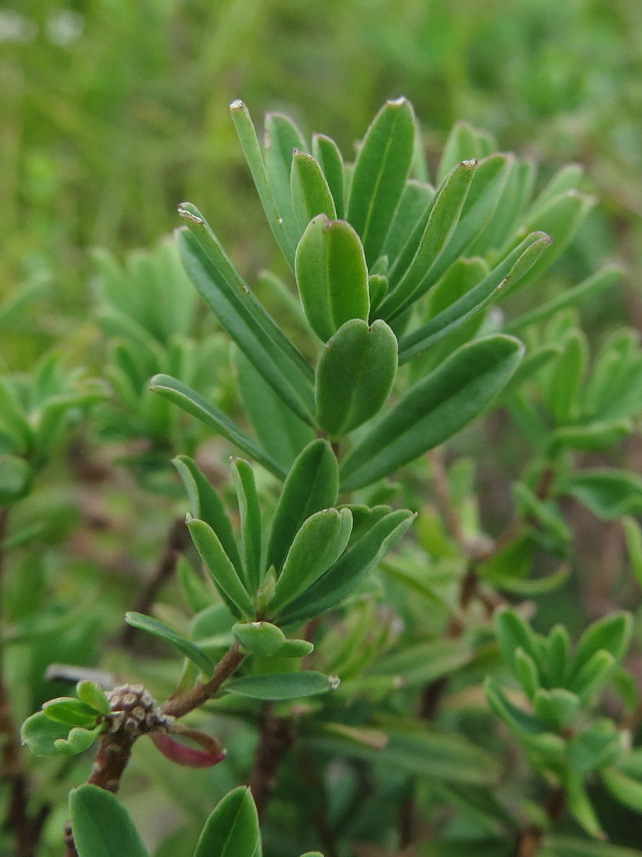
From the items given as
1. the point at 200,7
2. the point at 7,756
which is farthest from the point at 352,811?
the point at 200,7

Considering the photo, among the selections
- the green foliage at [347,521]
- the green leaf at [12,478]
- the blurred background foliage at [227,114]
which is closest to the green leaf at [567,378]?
the green foliage at [347,521]

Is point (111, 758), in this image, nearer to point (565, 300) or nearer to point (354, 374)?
point (354, 374)

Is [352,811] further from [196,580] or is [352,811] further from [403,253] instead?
[403,253]

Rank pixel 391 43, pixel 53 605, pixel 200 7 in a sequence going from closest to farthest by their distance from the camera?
pixel 53 605 < pixel 391 43 < pixel 200 7

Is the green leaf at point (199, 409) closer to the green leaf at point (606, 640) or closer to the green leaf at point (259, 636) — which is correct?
the green leaf at point (259, 636)

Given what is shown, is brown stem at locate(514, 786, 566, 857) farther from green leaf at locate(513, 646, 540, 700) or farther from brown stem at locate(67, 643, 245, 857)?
brown stem at locate(67, 643, 245, 857)

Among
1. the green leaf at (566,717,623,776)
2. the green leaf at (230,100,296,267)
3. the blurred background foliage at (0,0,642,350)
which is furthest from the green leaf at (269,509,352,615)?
the blurred background foliage at (0,0,642,350)
